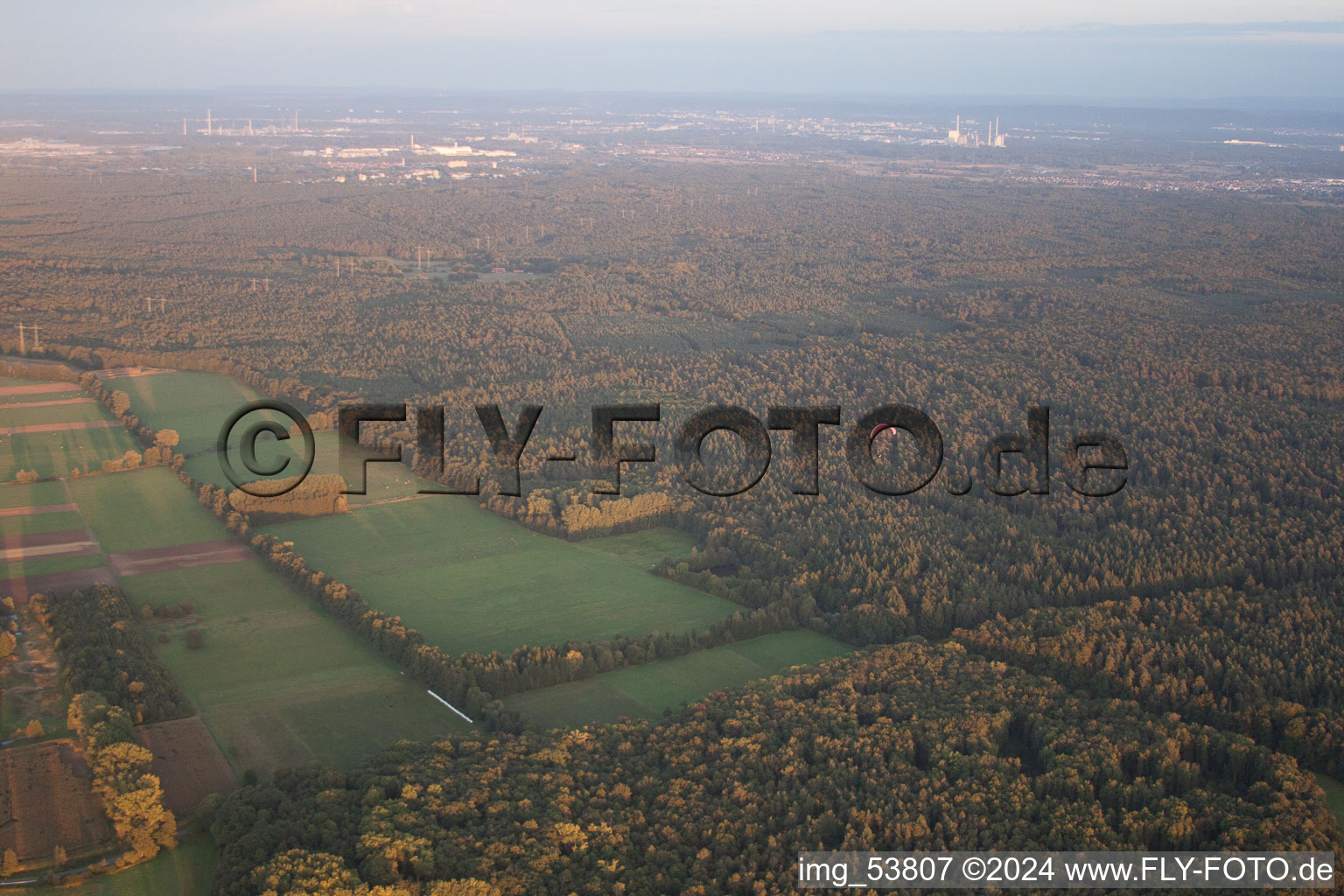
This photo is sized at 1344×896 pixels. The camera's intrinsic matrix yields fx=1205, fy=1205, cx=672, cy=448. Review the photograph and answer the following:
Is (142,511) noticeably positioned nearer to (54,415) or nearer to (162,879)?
(54,415)

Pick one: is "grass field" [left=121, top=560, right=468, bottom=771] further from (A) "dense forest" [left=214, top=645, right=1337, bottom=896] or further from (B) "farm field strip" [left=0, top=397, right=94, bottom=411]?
(B) "farm field strip" [left=0, top=397, right=94, bottom=411]

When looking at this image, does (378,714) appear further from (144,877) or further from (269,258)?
(269,258)

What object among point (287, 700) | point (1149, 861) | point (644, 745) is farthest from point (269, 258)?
point (1149, 861)

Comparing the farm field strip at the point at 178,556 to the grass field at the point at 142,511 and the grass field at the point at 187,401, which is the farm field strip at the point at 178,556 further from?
the grass field at the point at 187,401

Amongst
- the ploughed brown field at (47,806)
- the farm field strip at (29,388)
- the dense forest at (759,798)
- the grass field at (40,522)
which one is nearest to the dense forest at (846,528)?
the dense forest at (759,798)

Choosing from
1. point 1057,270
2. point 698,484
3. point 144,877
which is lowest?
point 144,877

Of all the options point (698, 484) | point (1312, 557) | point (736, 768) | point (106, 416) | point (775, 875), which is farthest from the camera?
point (106, 416)
